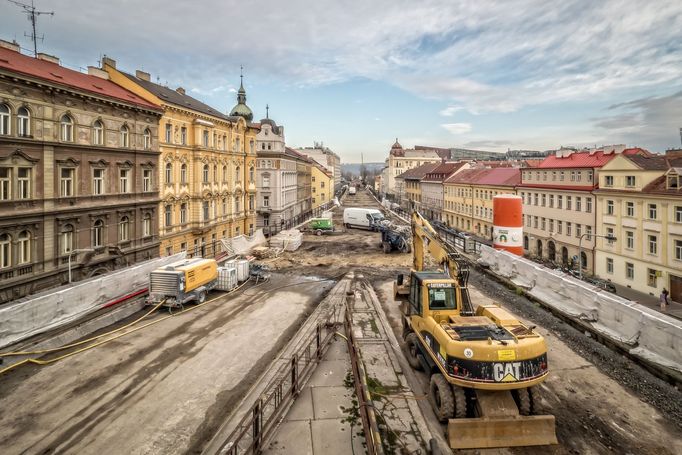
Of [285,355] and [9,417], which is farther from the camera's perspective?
[285,355]

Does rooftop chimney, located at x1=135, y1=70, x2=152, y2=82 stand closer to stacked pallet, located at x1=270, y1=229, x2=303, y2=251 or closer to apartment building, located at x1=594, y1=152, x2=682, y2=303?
stacked pallet, located at x1=270, y1=229, x2=303, y2=251

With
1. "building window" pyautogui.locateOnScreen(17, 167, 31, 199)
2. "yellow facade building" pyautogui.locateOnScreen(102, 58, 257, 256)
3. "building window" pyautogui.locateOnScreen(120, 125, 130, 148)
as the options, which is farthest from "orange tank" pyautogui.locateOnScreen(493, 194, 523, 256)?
"building window" pyautogui.locateOnScreen(17, 167, 31, 199)

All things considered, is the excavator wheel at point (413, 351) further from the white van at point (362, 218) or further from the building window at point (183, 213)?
the white van at point (362, 218)

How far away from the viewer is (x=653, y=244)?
28.6m

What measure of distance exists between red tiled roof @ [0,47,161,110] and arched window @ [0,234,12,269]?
24.5 ft

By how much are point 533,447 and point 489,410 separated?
136 centimetres

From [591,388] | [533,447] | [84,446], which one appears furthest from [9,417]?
[591,388]

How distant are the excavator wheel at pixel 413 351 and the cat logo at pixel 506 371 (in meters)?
4.13

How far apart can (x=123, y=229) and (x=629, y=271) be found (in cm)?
3741

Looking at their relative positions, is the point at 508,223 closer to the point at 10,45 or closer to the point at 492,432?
the point at 492,432

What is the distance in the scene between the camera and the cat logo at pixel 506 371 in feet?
30.7

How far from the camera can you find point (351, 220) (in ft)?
187

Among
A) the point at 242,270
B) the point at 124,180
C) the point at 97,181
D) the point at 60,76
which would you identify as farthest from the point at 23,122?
the point at 242,270

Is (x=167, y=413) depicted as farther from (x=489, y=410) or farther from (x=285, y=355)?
(x=489, y=410)
